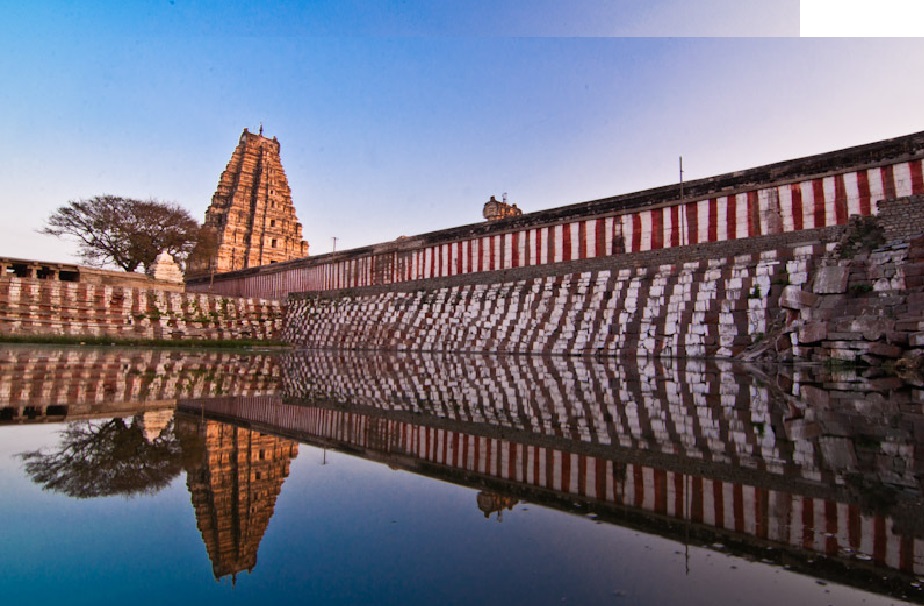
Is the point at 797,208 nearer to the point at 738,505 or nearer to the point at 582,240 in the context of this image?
the point at 582,240

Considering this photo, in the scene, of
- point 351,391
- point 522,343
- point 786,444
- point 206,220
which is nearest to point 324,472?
point 786,444

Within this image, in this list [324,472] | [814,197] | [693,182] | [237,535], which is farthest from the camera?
[693,182]

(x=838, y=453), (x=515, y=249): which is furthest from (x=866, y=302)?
(x=515, y=249)

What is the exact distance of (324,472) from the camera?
2645 millimetres

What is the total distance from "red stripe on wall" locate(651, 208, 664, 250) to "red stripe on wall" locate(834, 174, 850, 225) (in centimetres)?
410

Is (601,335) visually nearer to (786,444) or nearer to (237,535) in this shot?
(786,444)

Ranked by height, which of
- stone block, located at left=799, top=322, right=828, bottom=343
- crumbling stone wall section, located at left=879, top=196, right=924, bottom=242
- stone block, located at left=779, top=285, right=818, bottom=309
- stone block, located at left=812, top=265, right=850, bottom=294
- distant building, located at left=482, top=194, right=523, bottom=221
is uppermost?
distant building, located at left=482, top=194, right=523, bottom=221

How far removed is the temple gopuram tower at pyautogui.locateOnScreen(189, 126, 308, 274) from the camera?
114 ft

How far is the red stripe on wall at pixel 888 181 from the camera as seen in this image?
11336 millimetres

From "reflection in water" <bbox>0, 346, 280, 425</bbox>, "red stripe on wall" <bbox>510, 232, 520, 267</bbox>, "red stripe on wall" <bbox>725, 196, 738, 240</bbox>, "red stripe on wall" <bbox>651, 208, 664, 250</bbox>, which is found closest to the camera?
"reflection in water" <bbox>0, 346, 280, 425</bbox>

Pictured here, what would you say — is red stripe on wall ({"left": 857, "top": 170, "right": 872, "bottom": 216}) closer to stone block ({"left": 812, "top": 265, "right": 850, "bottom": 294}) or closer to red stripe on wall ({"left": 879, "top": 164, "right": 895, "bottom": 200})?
red stripe on wall ({"left": 879, "top": 164, "right": 895, "bottom": 200})

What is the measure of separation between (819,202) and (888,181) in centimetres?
130

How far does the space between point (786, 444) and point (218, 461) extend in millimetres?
3208

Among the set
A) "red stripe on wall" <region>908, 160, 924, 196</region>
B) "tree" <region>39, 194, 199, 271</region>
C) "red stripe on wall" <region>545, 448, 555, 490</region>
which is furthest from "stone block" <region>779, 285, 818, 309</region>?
"tree" <region>39, 194, 199, 271</region>
